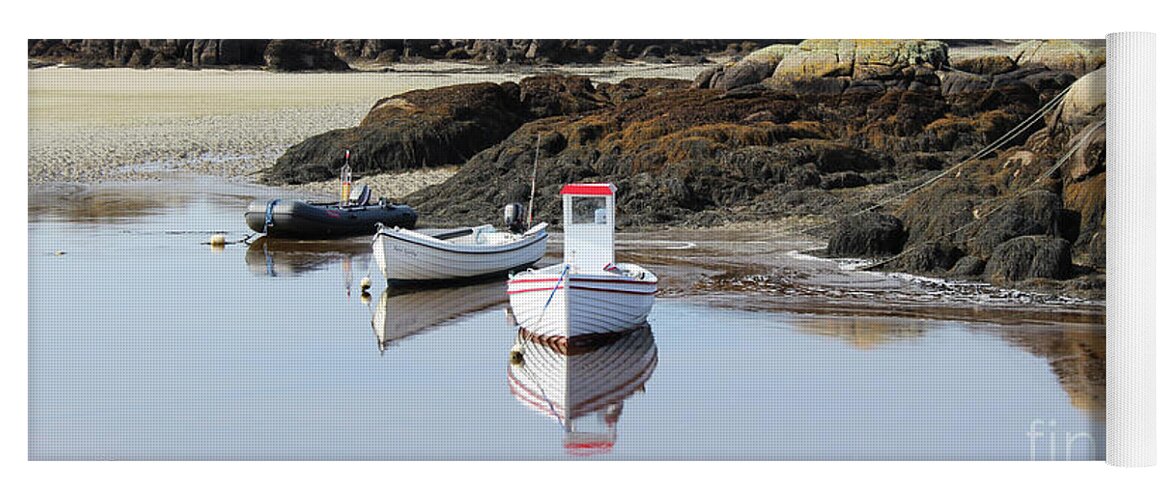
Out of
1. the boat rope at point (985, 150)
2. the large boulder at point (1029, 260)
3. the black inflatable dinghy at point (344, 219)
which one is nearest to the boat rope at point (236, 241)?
the black inflatable dinghy at point (344, 219)

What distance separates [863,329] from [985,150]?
256 centimetres

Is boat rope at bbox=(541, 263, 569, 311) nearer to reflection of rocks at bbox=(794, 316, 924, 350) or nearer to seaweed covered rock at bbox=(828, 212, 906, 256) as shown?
reflection of rocks at bbox=(794, 316, 924, 350)

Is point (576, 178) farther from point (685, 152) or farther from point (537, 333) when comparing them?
point (537, 333)

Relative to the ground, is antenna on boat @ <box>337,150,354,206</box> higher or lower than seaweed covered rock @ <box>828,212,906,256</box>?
higher

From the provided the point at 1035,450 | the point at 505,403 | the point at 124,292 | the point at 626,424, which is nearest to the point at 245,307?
the point at 124,292

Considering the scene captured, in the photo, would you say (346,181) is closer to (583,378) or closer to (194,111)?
(194,111)

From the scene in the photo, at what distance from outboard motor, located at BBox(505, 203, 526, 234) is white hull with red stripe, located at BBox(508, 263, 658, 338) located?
296cm

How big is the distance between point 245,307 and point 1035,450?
586cm

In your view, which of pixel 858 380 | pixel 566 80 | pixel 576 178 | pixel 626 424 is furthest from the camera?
pixel 576 178

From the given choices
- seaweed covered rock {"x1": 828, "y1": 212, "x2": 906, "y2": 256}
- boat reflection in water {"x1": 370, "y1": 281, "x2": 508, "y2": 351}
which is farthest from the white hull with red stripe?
seaweed covered rock {"x1": 828, "y1": 212, "x2": 906, "y2": 256}

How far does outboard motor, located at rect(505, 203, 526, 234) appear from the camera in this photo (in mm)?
14759

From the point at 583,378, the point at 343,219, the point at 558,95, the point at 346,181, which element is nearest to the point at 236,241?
the point at 346,181

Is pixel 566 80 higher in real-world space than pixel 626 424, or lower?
higher

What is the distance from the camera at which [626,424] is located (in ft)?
32.9
